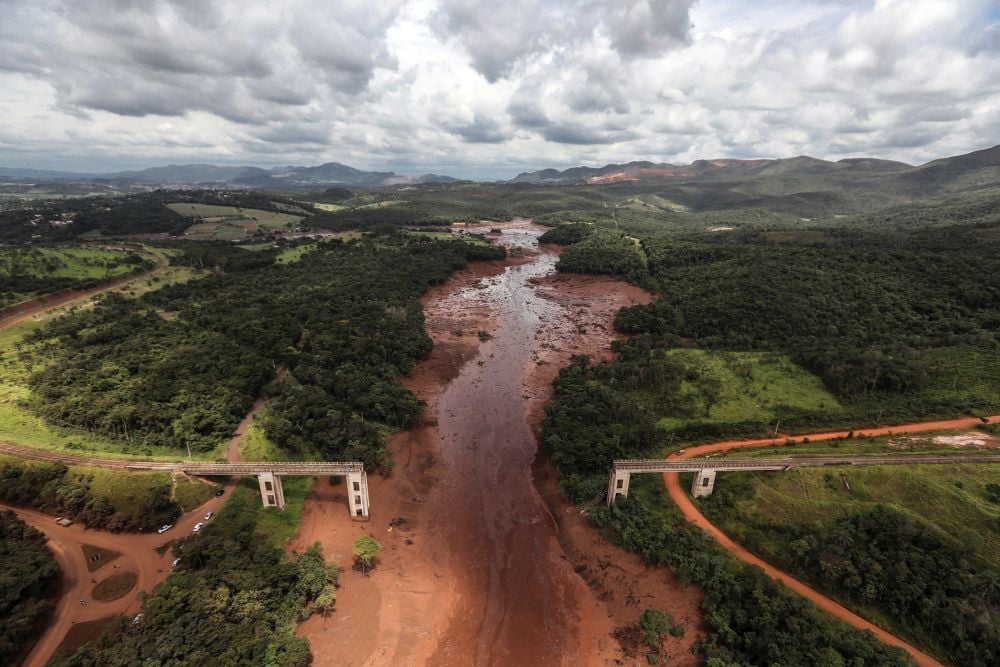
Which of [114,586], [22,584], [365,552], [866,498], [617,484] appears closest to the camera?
[22,584]

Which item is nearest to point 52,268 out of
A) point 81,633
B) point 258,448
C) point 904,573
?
point 258,448

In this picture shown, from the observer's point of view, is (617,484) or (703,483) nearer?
(703,483)

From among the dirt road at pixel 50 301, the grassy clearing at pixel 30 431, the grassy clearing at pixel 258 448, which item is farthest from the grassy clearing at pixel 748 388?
the dirt road at pixel 50 301

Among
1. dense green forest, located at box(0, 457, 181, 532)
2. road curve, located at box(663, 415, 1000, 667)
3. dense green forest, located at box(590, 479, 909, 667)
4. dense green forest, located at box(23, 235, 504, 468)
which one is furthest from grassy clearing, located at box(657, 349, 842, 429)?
dense green forest, located at box(0, 457, 181, 532)

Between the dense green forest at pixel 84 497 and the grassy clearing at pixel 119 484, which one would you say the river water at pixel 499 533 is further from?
the grassy clearing at pixel 119 484

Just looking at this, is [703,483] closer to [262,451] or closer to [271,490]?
[271,490]

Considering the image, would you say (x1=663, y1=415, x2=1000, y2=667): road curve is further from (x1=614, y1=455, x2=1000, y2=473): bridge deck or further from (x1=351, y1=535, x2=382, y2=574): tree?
(x1=351, y1=535, x2=382, y2=574): tree

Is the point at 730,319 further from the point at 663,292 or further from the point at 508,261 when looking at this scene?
the point at 508,261
